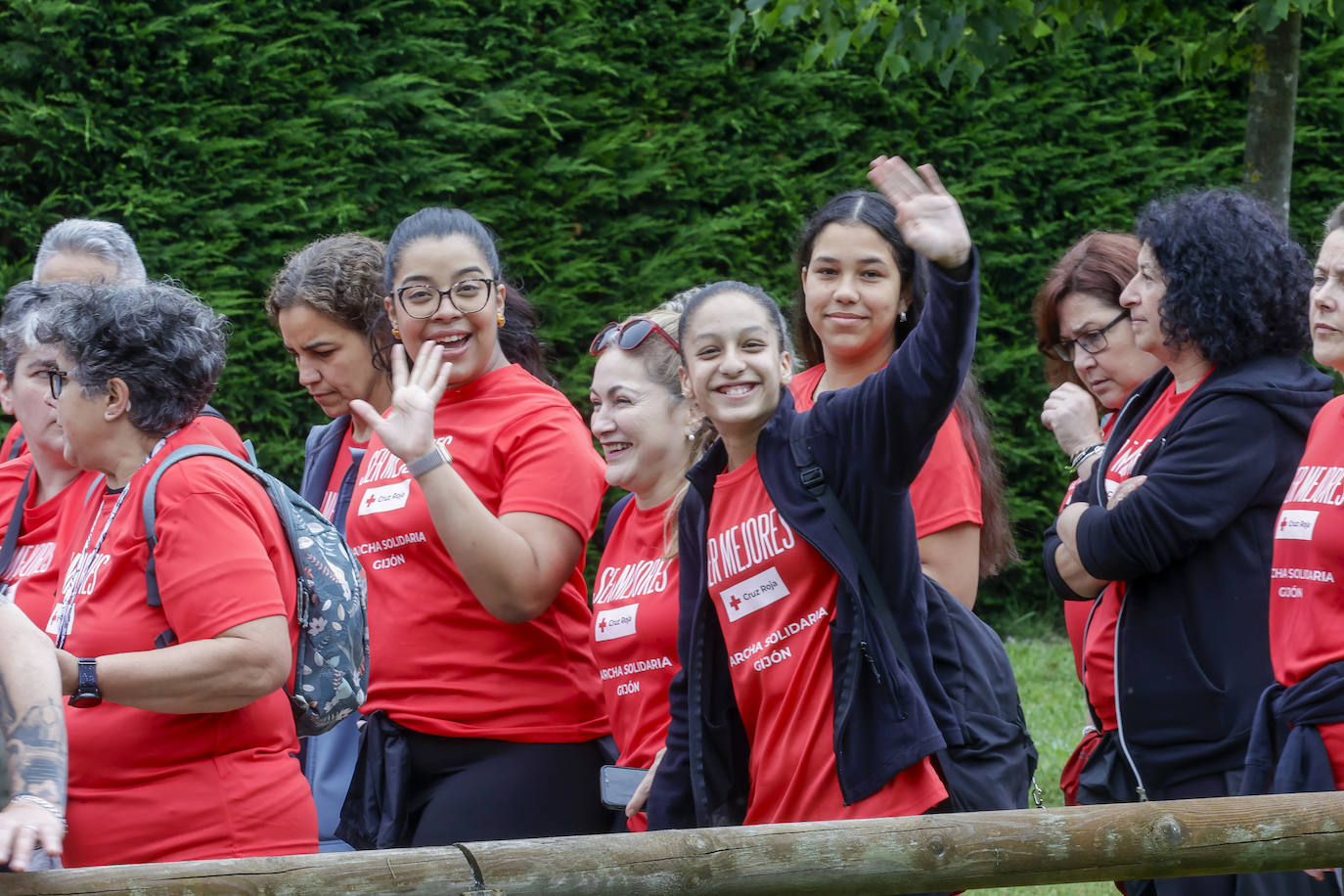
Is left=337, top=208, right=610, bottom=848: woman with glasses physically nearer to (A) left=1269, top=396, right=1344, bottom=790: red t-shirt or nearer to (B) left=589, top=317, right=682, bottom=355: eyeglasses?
(B) left=589, top=317, right=682, bottom=355: eyeglasses

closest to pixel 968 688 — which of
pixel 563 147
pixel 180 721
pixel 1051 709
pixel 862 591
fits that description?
pixel 862 591

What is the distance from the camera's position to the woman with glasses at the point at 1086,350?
3514 millimetres

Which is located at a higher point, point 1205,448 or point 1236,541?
point 1205,448

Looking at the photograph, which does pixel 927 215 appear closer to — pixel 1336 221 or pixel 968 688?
pixel 968 688

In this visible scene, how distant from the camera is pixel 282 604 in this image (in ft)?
8.69

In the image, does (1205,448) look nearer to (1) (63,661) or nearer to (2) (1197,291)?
(2) (1197,291)

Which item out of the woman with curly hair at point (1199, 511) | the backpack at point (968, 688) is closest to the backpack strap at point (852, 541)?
the backpack at point (968, 688)

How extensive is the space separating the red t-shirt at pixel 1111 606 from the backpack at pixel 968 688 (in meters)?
0.49

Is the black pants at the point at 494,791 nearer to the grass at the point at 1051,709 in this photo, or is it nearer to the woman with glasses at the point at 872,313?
the woman with glasses at the point at 872,313

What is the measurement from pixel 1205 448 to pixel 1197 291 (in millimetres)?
375

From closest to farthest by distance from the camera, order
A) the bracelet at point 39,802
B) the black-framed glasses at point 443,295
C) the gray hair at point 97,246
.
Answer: the bracelet at point 39,802, the black-framed glasses at point 443,295, the gray hair at point 97,246

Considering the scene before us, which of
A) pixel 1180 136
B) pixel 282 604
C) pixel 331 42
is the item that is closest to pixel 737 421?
pixel 282 604

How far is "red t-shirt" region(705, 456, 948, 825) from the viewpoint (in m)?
2.58

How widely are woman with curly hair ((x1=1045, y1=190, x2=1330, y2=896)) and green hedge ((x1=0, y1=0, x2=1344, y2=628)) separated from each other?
3881mm
